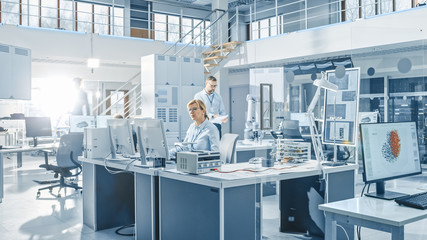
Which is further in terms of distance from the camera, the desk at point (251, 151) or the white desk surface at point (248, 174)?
the desk at point (251, 151)

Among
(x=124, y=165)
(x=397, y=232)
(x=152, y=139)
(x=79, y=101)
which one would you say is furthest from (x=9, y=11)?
(x=397, y=232)

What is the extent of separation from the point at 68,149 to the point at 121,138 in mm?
2006

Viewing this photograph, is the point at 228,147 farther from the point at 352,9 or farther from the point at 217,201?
the point at 352,9

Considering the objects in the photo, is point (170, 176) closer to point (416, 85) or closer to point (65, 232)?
point (65, 232)

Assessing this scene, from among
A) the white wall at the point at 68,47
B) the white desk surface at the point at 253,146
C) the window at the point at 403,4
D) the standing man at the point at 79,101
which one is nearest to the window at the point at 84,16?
the white wall at the point at 68,47

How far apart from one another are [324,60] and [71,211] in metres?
6.40

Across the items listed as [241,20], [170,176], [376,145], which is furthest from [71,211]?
[241,20]

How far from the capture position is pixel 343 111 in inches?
140

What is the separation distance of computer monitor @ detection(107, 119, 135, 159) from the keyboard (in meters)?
2.31

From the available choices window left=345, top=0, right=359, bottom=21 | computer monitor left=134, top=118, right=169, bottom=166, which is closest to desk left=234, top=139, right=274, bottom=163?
computer monitor left=134, top=118, right=169, bottom=166

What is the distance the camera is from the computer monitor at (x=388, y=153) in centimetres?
218

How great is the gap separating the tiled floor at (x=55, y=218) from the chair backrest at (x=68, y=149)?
502 mm

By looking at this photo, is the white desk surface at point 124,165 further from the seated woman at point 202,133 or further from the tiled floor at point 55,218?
the tiled floor at point 55,218

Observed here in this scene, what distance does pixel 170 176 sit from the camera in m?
2.99
